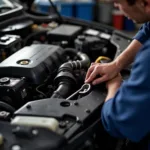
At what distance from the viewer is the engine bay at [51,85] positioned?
902 millimetres

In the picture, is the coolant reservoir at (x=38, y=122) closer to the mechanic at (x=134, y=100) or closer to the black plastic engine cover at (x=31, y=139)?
the black plastic engine cover at (x=31, y=139)

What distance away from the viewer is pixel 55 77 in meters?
1.30

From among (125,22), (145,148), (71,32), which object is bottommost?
(125,22)

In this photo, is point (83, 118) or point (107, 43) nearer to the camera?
point (83, 118)

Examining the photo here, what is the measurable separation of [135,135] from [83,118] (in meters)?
0.17

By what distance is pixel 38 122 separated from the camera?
36.1 inches

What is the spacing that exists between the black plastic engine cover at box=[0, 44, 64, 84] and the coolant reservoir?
33cm

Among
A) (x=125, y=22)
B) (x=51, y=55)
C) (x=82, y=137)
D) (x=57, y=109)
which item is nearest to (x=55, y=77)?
(x=51, y=55)

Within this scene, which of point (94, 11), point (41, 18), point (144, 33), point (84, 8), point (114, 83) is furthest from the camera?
A: point (94, 11)

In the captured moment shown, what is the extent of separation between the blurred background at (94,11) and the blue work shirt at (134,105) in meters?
3.67

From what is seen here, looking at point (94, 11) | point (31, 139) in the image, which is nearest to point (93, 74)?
point (31, 139)

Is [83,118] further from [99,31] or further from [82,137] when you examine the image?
[99,31]

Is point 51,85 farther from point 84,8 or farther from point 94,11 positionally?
point 94,11

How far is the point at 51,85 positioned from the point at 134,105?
1.74 ft
